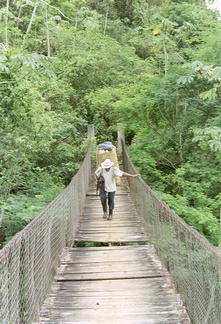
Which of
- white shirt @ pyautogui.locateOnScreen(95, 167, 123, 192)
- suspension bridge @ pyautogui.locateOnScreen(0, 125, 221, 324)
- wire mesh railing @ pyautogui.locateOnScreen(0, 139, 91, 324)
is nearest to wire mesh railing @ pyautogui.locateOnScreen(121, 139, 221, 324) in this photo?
suspension bridge @ pyautogui.locateOnScreen(0, 125, 221, 324)

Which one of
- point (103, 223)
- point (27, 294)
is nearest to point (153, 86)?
point (103, 223)

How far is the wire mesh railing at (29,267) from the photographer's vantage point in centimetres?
197

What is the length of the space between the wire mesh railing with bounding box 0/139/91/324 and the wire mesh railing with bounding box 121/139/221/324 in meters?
1.21

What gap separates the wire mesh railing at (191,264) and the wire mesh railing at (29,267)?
121cm

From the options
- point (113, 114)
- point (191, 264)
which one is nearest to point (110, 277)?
point (191, 264)

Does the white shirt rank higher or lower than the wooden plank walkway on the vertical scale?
higher

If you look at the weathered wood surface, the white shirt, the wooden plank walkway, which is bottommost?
the wooden plank walkway

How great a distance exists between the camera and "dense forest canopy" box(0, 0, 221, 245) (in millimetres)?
5109

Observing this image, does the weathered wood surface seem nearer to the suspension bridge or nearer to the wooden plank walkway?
the wooden plank walkway

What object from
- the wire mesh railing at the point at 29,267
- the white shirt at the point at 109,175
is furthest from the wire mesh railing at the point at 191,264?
the white shirt at the point at 109,175

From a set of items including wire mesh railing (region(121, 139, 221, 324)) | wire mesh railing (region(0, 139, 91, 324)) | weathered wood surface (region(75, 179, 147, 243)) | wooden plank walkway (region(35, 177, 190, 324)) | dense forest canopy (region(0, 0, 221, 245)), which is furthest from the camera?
dense forest canopy (region(0, 0, 221, 245))

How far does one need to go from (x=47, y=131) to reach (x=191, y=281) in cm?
463

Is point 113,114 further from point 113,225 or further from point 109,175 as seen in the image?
point 113,225

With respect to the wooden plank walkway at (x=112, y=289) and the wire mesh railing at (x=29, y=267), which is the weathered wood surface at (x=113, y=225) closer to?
the wooden plank walkway at (x=112, y=289)
